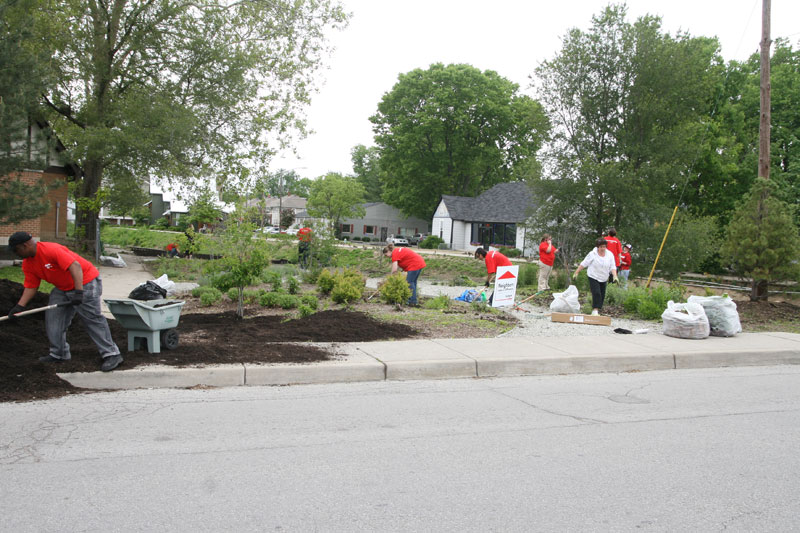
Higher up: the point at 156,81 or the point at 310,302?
the point at 156,81

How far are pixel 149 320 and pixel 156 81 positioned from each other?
20.8 metres

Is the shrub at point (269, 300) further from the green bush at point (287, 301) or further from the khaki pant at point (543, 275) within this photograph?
the khaki pant at point (543, 275)

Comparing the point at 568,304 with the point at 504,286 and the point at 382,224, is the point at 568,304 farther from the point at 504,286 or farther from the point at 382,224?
the point at 382,224

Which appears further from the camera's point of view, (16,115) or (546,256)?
(546,256)

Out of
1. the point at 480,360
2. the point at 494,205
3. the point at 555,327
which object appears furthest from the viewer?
the point at 494,205

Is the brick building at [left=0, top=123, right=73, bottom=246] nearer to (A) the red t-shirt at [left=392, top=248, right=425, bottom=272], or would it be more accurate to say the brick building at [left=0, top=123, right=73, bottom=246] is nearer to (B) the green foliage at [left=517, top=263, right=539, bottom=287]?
(A) the red t-shirt at [left=392, top=248, right=425, bottom=272]

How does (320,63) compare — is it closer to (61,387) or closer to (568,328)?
(568,328)

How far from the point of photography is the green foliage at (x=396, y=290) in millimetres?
12648

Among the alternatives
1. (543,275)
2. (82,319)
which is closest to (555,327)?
(543,275)

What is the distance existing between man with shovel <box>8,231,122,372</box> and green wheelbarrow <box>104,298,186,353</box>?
359mm

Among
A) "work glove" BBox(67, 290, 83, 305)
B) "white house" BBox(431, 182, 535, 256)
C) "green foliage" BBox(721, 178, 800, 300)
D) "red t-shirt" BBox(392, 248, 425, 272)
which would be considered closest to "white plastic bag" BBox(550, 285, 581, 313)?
"red t-shirt" BBox(392, 248, 425, 272)

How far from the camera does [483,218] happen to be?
52.7 m

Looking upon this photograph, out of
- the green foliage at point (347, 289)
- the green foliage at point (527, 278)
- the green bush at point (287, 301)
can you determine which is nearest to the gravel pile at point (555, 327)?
the green foliage at point (347, 289)

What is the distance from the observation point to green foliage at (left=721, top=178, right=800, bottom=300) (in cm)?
1500
